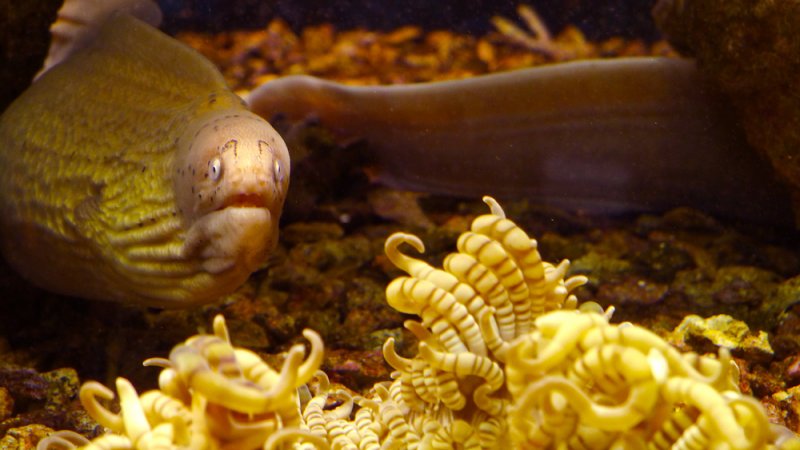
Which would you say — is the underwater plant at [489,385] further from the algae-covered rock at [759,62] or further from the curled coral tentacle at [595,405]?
the algae-covered rock at [759,62]

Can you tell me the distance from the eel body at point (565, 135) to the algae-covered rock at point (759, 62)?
314 millimetres

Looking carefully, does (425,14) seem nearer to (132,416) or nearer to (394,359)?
(394,359)

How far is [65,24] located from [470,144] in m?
1.84

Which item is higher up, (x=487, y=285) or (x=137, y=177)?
(x=487, y=285)

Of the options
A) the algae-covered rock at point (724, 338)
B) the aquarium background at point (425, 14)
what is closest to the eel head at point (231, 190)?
the algae-covered rock at point (724, 338)

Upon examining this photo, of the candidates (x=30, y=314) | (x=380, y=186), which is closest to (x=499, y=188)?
(x=380, y=186)

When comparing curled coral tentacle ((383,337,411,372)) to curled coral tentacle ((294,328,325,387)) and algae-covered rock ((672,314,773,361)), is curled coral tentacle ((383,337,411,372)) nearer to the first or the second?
curled coral tentacle ((294,328,325,387))

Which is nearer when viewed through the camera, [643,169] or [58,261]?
[58,261]

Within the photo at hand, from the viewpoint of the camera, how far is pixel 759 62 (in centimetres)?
236

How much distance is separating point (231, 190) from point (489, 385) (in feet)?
2.86

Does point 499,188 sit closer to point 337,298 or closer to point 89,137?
point 337,298

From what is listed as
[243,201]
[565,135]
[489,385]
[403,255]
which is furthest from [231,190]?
[565,135]

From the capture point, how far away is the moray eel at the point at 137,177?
175 centimetres

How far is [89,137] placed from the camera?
218cm
